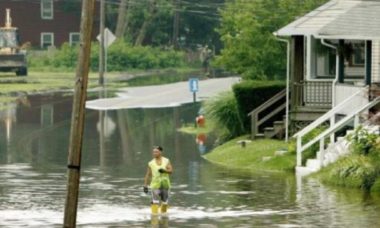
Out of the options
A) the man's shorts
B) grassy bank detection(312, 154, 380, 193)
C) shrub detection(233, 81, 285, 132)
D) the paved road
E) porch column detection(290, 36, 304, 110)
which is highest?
porch column detection(290, 36, 304, 110)

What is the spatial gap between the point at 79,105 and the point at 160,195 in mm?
10173

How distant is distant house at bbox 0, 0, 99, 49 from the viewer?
11081 centimetres

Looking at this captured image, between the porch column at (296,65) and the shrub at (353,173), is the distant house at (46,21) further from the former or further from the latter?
the shrub at (353,173)

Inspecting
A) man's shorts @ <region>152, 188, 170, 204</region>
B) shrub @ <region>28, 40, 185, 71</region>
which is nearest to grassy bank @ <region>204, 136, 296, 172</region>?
man's shorts @ <region>152, 188, 170, 204</region>

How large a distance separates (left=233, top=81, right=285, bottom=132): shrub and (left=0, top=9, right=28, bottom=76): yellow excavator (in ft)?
150

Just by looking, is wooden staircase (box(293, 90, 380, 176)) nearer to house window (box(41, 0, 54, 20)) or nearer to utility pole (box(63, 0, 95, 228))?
utility pole (box(63, 0, 95, 228))

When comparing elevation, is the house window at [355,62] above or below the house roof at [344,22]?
below

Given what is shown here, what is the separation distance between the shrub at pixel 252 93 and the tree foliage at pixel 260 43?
5646 mm

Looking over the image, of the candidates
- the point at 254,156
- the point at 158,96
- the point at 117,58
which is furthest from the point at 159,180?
the point at 117,58

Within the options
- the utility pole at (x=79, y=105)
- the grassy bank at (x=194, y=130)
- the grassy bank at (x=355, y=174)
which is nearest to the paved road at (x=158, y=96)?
the grassy bank at (x=194, y=130)

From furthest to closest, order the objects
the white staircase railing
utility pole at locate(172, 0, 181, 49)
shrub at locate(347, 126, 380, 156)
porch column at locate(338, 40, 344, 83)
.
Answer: utility pole at locate(172, 0, 181, 49), porch column at locate(338, 40, 344, 83), the white staircase railing, shrub at locate(347, 126, 380, 156)

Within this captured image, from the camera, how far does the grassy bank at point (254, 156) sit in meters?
37.0

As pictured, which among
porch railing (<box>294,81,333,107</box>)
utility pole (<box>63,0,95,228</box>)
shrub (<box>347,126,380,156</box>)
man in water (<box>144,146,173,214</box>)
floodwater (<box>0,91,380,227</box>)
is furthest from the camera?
porch railing (<box>294,81,333,107</box>)

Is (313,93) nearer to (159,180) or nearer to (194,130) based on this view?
(194,130)
